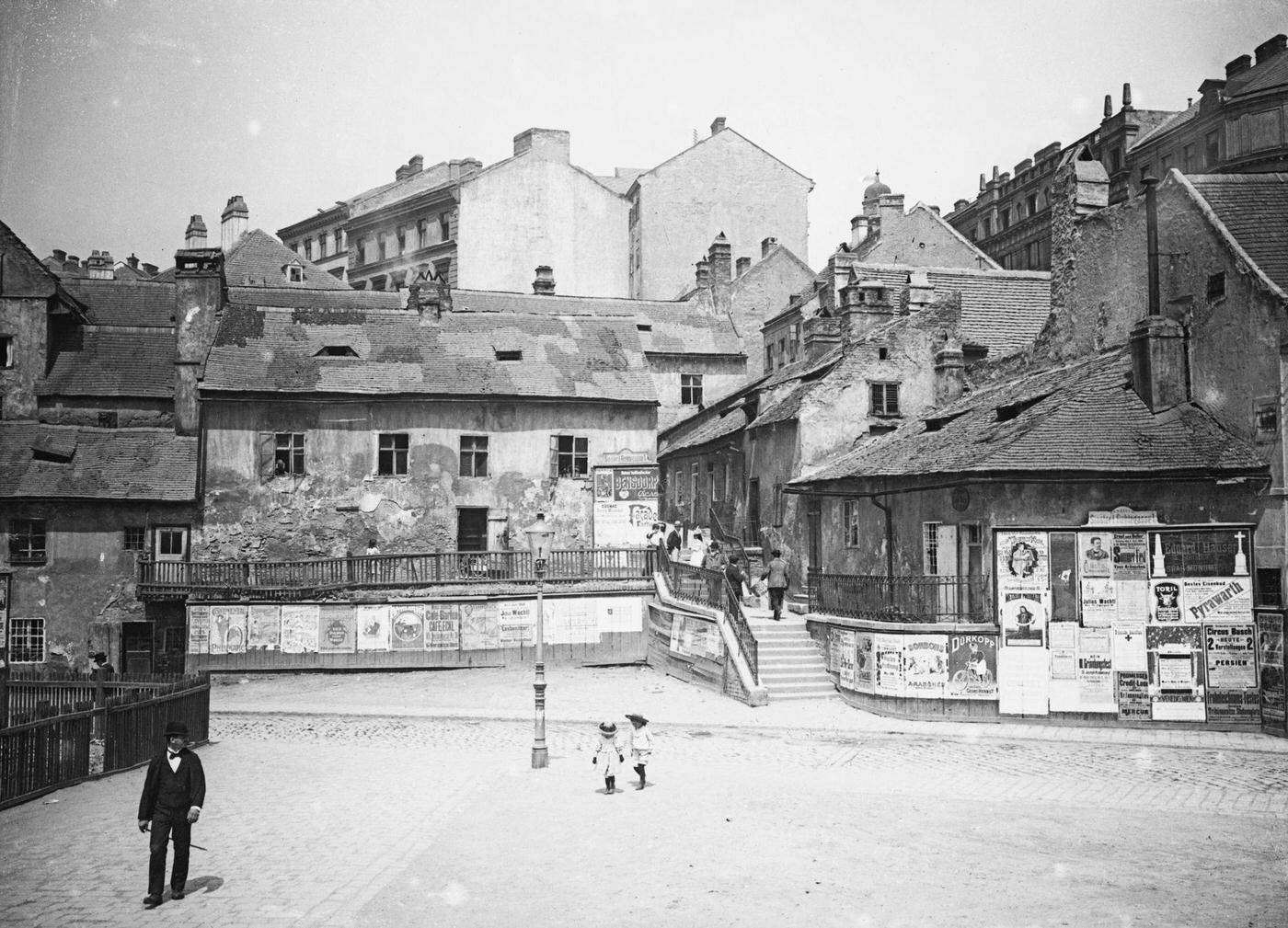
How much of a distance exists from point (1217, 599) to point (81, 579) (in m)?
30.7

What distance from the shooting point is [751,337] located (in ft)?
174

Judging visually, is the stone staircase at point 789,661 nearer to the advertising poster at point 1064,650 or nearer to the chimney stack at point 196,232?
the advertising poster at point 1064,650

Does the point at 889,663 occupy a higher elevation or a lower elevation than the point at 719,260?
lower

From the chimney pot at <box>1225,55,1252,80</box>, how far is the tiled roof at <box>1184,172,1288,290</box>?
26.3 meters

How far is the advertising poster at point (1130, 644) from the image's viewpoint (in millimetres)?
21469

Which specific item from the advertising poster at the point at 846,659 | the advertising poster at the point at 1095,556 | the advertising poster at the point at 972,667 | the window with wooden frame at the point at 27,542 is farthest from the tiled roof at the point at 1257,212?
the window with wooden frame at the point at 27,542

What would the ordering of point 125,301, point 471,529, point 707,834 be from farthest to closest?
1. point 125,301
2. point 471,529
3. point 707,834

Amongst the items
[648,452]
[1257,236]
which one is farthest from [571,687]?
[1257,236]

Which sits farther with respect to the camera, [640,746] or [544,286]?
[544,286]

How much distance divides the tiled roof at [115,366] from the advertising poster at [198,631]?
12582mm

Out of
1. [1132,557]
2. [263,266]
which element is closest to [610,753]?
[1132,557]

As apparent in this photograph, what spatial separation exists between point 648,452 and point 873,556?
10995 millimetres

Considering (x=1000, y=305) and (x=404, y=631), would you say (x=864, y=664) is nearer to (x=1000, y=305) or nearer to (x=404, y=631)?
(x=404, y=631)

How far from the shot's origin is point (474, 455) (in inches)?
1415
